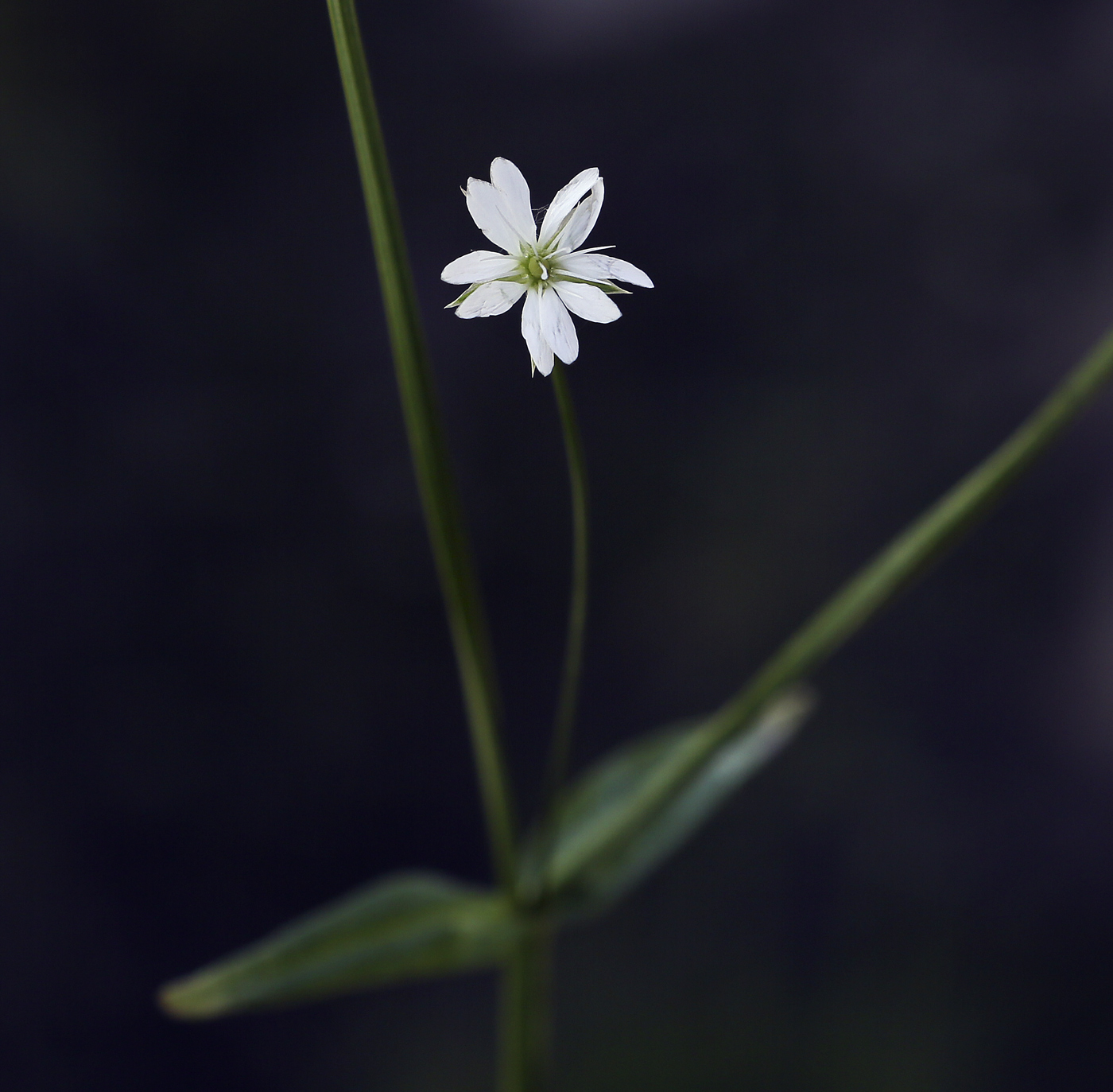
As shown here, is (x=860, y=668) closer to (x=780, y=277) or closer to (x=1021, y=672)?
(x=1021, y=672)

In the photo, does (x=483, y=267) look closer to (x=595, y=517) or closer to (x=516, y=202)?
(x=516, y=202)

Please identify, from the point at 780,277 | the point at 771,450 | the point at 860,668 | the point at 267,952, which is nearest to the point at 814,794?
the point at 860,668

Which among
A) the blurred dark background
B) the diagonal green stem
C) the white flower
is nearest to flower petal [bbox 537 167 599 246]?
the white flower

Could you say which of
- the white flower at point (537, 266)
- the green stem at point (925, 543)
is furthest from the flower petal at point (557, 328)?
the green stem at point (925, 543)

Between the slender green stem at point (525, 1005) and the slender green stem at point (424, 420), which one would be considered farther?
the slender green stem at point (525, 1005)

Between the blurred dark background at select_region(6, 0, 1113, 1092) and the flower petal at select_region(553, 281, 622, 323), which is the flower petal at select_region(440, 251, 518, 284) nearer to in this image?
the flower petal at select_region(553, 281, 622, 323)

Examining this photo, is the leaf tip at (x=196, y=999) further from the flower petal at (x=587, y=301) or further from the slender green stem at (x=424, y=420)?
the flower petal at (x=587, y=301)

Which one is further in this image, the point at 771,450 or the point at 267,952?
the point at 771,450
